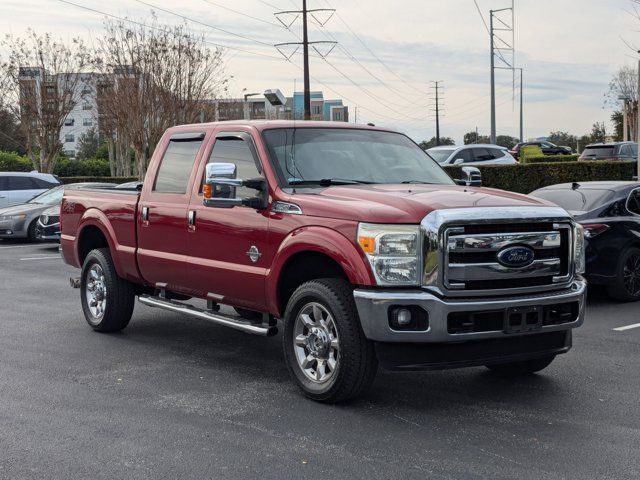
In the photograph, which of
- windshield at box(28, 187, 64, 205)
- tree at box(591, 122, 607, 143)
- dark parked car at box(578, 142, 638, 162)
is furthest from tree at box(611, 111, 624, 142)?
windshield at box(28, 187, 64, 205)

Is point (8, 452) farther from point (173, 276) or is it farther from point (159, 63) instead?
point (159, 63)

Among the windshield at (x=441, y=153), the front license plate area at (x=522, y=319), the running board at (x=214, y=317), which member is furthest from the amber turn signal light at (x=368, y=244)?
the windshield at (x=441, y=153)

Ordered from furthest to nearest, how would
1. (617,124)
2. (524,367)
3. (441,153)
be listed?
(617,124) → (441,153) → (524,367)

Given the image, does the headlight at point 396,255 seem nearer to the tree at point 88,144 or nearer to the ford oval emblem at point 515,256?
the ford oval emblem at point 515,256

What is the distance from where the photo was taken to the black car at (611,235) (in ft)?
35.3

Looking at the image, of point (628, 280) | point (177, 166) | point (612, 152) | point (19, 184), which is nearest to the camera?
point (177, 166)

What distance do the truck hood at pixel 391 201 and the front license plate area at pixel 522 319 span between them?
73 centimetres

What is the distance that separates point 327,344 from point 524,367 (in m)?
1.81

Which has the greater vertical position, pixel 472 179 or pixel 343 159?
pixel 343 159

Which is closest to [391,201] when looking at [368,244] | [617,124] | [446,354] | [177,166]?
[368,244]

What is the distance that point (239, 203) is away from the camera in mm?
6980

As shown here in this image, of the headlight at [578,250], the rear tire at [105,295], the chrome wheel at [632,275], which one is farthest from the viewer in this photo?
the chrome wheel at [632,275]

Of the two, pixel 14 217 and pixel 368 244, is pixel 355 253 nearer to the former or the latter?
pixel 368 244

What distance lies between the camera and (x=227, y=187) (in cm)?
697
